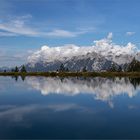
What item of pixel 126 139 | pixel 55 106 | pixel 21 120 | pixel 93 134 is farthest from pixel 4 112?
pixel 126 139

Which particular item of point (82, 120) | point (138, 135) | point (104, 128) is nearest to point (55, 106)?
point (82, 120)

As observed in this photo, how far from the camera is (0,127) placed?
2919 cm

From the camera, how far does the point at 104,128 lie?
97.4 feet

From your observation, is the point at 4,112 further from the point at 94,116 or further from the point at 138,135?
the point at 138,135

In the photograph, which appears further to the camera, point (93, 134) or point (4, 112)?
point (4, 112)

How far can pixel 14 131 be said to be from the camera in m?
27.8

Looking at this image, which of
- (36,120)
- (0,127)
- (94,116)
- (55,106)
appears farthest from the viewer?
(55,106)

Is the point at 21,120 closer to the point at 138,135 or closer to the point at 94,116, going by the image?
the point at 94,116

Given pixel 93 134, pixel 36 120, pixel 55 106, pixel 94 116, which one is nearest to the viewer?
pixel 93 134

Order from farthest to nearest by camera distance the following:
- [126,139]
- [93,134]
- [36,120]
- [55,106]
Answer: [55,106] → [36,120] → [93,134] → [126,139]

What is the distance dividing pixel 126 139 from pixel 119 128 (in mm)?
4456

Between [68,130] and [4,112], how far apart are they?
13320 millimetres

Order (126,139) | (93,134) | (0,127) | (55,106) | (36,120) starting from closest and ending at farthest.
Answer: (126,139) < (93,134) < (0,127) < (36,120) < (55,106)

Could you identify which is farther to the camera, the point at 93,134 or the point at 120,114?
the point at 120,114
